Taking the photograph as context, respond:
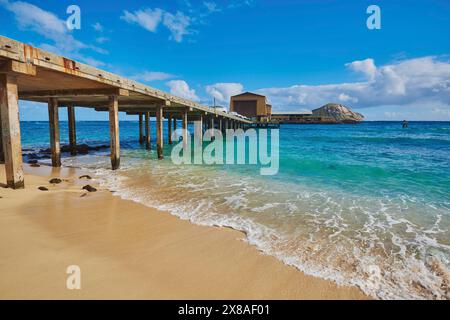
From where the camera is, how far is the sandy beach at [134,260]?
115 inches

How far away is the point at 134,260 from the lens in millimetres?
3582

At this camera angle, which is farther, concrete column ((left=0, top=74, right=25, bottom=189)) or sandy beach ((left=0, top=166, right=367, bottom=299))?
concrete column ((left=0, top=74, right=25, bottom=189))

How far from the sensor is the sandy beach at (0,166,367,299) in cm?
292

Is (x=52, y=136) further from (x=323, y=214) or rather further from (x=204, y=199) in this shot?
(x=323, y=214)

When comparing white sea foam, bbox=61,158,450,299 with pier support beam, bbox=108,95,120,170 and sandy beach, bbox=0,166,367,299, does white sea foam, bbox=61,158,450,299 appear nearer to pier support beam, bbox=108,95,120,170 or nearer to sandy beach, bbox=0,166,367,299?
sandy beach, bbox=0,166,367,299

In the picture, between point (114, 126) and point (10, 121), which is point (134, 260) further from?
point (114, 126)

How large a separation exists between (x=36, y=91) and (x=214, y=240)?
12.0 meters

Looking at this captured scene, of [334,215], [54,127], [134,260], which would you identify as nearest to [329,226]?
[334,215]

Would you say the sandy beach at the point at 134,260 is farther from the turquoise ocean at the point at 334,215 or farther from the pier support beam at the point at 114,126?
the pier support beam at the point at 114,126

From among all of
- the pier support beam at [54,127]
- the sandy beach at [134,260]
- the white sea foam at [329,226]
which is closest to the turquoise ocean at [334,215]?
the white sea foam at [329,226]

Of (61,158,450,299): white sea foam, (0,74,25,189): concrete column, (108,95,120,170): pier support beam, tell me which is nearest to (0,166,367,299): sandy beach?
(61,158,450,299): white sea foam

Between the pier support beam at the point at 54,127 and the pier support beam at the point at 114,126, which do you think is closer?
the pier support beam at the point at 114,126

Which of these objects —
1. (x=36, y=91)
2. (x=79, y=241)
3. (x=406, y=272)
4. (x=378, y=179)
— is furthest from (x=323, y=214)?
(x=36, y=91)

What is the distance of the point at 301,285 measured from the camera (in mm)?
3209
